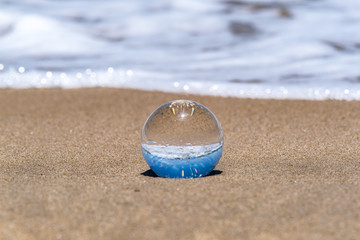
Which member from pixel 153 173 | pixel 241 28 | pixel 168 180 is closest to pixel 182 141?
pixel 168 180

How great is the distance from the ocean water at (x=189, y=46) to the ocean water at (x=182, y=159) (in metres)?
2.55

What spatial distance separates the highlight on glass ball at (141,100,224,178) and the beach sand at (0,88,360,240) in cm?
9

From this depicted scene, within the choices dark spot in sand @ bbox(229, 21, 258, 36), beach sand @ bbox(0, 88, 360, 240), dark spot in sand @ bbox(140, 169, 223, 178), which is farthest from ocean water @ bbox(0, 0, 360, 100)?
dark spot in sand @ bbox(140, 169, 223, 178)

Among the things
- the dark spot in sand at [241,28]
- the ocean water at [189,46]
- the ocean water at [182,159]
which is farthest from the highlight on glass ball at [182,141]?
the dark spot in sand at [241,28]

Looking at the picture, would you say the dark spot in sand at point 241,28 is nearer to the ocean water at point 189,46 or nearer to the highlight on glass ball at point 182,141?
the ocean water at point 189,46

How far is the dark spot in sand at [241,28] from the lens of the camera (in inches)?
321

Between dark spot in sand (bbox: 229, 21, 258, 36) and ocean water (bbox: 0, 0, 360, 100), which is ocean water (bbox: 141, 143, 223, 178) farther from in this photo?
dark spot in sand (bbox: 229, 21, 258, 36)

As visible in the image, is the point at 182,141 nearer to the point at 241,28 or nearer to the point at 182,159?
the point at 182,159

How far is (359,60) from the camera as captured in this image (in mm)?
6258

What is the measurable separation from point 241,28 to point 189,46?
1290 millimetres

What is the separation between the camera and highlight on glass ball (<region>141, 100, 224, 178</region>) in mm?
2420

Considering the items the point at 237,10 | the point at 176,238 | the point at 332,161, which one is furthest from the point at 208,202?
the point at 237,10

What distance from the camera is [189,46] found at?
25.0 ft

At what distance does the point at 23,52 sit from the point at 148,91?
3.17 metres
